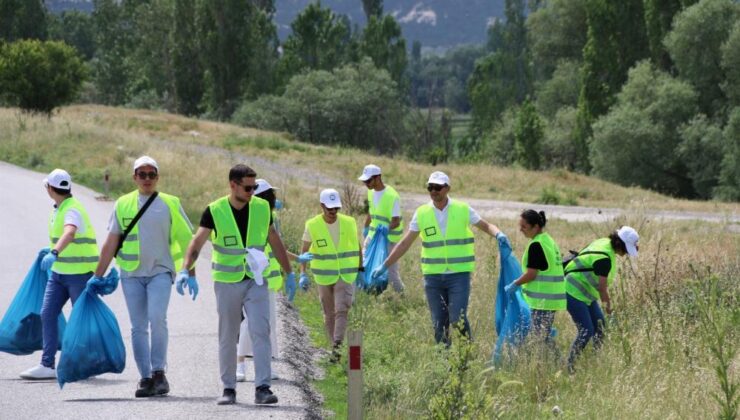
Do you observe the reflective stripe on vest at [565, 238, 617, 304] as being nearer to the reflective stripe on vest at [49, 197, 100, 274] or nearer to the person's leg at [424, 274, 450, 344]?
the person's leg at [424, 274, 450, 344]

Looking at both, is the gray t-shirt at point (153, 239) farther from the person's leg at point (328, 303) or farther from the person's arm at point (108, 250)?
the person's leg at point (328, 303)

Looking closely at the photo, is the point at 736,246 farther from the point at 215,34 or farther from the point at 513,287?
the point at 215,34

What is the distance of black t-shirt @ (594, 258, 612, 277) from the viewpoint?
12.1m

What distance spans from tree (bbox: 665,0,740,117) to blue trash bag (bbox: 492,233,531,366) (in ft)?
143

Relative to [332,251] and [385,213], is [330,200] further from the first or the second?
[385,213]

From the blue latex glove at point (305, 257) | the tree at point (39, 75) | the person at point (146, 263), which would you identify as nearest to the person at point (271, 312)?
the blue latex glove at point (305, 257)

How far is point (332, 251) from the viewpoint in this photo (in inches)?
478

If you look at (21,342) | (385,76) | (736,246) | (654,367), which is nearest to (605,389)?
(654,367)

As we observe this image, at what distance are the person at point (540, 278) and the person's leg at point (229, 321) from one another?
3.12m

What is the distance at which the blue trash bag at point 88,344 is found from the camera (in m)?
9.88

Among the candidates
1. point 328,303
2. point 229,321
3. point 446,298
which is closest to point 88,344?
point 229,321

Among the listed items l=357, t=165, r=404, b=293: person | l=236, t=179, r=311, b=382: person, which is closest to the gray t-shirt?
l=236, t=179, r=311, b=382: person

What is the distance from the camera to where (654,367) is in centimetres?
1162

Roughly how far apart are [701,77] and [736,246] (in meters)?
34.4
